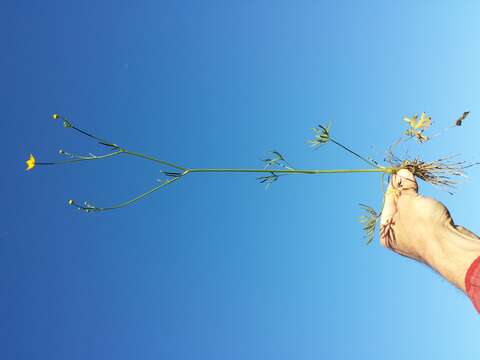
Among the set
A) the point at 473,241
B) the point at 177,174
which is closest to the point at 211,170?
the point at 177,174

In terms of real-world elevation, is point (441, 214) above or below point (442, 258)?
above

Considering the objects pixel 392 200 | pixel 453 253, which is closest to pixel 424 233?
pixel 453 253

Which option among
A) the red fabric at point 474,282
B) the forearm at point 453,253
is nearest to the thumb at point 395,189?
the forearm at point 453,253

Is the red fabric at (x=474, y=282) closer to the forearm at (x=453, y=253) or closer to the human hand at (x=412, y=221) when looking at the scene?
the forearm at (x=453, y=253)

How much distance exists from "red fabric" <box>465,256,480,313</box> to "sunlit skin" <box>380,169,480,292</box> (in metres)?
0.05

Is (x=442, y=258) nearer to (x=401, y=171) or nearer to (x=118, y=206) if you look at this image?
(x=401, y=171)

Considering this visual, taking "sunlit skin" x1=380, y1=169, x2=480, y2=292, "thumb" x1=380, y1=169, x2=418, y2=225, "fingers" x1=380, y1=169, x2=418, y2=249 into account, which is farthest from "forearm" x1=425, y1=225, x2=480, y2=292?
"thumb" x1=380, y1=169, x2=418, y2=225

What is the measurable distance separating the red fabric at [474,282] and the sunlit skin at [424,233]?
0.05 meters

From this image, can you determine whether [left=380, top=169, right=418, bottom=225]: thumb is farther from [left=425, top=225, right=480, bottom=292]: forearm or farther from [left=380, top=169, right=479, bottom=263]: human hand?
[left=425, top=225, right=480, bottom=292]: forearm

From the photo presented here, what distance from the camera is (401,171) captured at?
4.37m

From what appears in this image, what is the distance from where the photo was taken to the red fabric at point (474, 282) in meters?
2.93

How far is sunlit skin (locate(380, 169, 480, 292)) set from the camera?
10.5ft

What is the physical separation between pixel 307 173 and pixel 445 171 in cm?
169

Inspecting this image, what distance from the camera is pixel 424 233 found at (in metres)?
3.55
